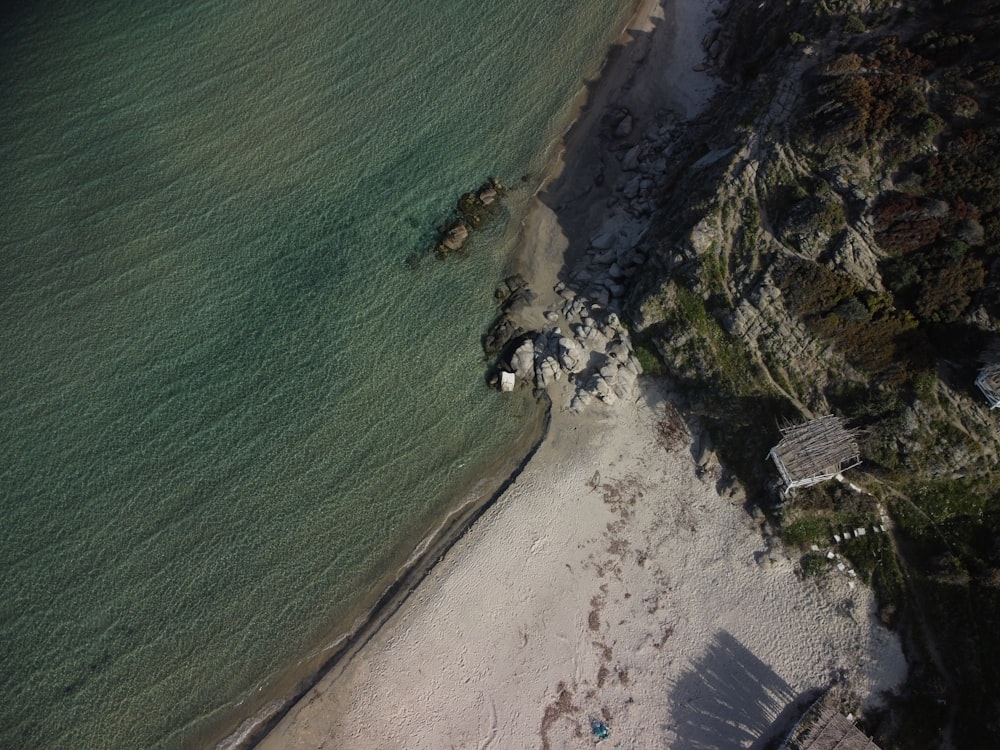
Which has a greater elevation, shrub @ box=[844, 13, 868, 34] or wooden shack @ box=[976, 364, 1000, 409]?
shrub @ box=[844, 13, 868, 34]

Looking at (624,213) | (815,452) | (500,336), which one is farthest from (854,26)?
(500,336)

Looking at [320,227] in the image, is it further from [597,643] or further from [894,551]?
[894,551]

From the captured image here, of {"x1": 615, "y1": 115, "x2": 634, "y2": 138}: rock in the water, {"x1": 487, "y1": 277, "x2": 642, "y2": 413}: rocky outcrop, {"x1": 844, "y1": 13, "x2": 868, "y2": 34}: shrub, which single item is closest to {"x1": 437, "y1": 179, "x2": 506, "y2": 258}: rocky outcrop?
{"x1": 487, "y1": 277, "x2": 642, "y2": 413}: rocky outcrop

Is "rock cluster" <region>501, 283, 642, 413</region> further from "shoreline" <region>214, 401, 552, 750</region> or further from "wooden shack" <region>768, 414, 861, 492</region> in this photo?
"wooden shack" <region>768, 414, 861, 492</region>

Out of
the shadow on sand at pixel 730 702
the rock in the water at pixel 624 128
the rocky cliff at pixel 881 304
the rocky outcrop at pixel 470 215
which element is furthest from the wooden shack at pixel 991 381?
the rocky outcrop at pixel 470 215

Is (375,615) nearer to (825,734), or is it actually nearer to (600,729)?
(600,729)

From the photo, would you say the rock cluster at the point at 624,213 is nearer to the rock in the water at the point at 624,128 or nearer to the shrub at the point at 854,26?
the rock in the water at the point at 624,128

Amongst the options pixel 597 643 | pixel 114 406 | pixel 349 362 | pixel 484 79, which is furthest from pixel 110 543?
pixel 484 79
